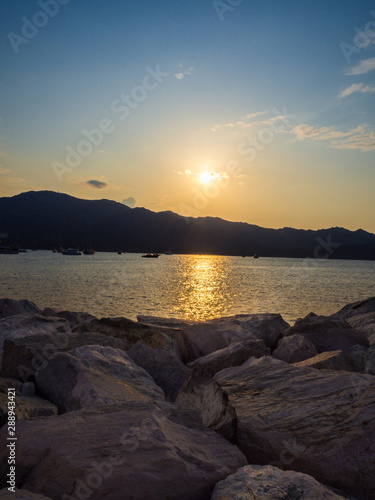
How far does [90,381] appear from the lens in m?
4.50

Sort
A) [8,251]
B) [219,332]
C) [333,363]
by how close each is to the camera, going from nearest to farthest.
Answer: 1. [333,363]
2. [219,332]
3. [8,251]

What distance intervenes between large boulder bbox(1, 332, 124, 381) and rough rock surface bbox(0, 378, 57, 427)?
48 cm

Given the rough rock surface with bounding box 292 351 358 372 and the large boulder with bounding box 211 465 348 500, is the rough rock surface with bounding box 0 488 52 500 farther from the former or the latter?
the rough rock surface with bounding box 292 351 358 372

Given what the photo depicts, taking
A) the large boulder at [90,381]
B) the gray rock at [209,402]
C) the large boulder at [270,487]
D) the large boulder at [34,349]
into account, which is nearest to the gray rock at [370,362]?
the gray rock at [209,402]

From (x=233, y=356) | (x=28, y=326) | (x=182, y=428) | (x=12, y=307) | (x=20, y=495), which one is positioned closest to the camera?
(x=20, y=495)

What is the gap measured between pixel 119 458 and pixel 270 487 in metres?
1.12

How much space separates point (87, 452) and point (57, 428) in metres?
0.50

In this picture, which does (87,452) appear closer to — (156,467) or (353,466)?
(156,467)

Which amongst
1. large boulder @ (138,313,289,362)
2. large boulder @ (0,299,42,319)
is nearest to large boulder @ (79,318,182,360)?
large boulder @ (138,313,289,362)

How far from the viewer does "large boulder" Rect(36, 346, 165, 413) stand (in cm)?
437

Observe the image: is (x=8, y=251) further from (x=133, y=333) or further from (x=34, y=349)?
(x=34, y=349)

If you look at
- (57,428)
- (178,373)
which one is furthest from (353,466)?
(178,373)

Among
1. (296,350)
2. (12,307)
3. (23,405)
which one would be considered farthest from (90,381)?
(12,307)

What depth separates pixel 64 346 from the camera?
6.44m
